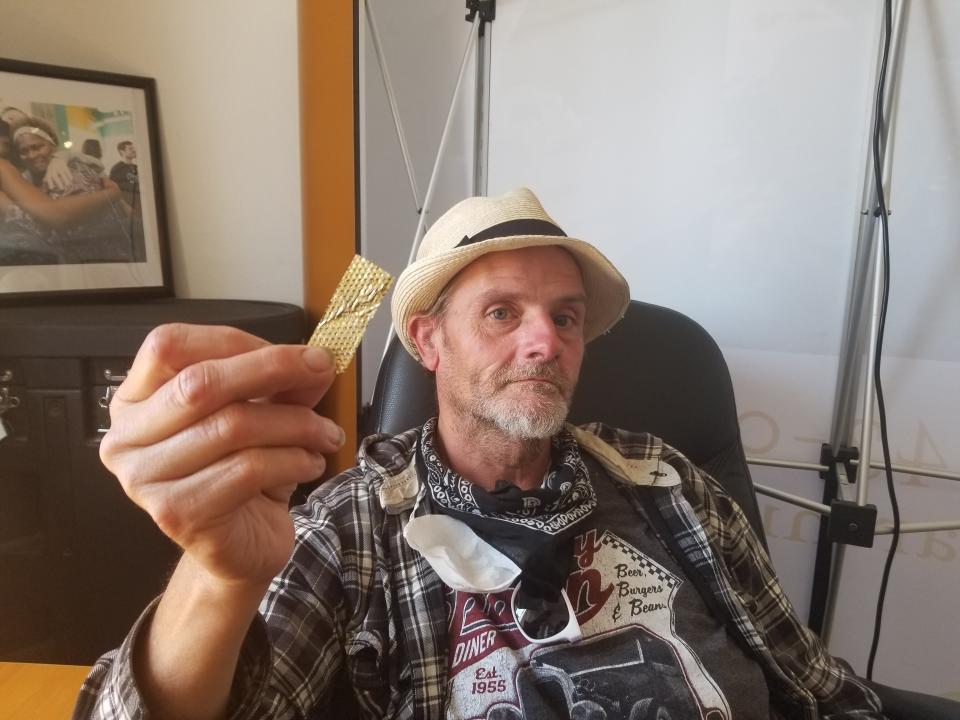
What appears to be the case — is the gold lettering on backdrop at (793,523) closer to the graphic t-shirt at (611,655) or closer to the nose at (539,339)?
the graphic t-shirt at (611,655)

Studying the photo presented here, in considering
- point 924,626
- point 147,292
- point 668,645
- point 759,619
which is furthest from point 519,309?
point 924,626

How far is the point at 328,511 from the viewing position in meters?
0.89

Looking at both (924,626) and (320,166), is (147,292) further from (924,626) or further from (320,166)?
Result: (924,626)

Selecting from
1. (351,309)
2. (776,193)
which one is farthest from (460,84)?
(351,309)

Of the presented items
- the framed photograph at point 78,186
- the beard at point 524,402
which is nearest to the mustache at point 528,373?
the beard at point 524,402

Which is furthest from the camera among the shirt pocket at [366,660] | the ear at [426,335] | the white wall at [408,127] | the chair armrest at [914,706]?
the white wall at [408,127]

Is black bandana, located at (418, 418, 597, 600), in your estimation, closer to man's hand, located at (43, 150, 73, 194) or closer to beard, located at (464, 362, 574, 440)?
beard, located at (464, 362, 574, 440)

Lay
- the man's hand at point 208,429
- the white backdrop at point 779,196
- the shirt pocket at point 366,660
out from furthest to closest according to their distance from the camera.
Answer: the white backdrop at point 779,196 < the shirt pocket at point 366,660 < the man's hand at point 208,429

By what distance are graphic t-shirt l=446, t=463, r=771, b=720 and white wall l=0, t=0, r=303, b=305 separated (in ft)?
3.85

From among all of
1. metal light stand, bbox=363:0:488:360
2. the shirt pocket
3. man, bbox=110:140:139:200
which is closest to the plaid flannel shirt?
the shirt pocket

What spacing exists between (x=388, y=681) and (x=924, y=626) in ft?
4.69

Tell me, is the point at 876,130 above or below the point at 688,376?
above

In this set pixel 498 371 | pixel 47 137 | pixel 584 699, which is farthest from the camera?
pixel 47 137

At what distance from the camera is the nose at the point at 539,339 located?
94 cm
